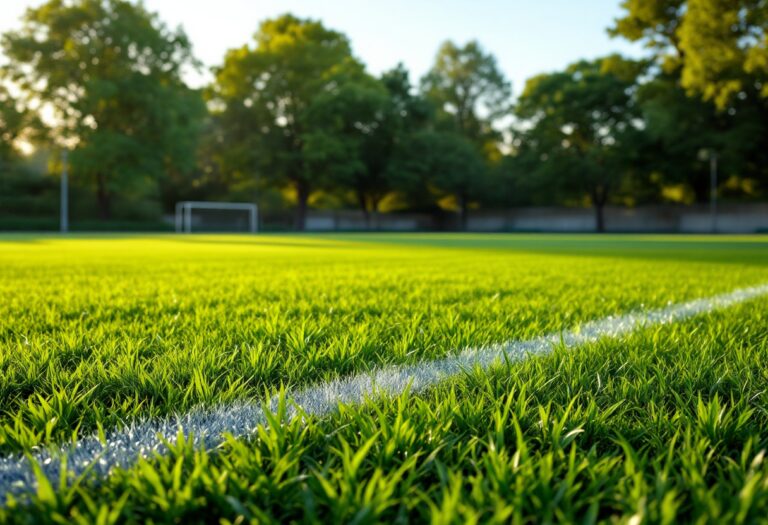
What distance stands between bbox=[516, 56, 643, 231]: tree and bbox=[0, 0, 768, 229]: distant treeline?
14 centimetres

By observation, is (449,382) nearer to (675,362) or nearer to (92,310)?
(675,362)

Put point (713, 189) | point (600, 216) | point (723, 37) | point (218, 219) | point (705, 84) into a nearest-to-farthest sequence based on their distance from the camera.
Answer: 1. point (723, 37)
2. point (705, 84)
3. point (713, 189)
4. point (218, 219)
5. point (600, 216)

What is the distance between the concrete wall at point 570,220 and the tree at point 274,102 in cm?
675

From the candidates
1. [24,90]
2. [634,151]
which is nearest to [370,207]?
[634,151]

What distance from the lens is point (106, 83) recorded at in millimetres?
31719

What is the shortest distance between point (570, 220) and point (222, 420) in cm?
4993

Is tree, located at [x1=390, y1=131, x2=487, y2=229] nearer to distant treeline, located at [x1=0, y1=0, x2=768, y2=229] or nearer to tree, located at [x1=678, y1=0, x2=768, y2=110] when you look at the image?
distant treeline, located at [x1=0, y1=0, x2=768, y2=229]

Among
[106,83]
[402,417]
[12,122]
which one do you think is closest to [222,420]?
[402,417]

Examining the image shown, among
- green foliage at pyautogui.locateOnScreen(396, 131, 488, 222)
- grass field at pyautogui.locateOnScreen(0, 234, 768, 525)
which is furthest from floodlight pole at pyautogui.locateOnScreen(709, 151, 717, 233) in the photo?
grass field at pyautogui.locateOnScreen(0, 234, 768, 525)

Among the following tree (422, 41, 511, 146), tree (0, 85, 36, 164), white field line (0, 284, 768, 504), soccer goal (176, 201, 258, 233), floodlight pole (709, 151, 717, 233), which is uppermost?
tree (422, 41, 511, 146)

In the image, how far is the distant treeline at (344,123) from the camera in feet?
108

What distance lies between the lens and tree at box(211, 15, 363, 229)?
41.7 metres

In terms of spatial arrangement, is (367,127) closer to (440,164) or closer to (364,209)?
(440,164)

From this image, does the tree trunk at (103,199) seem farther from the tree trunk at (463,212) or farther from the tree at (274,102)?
the tree trunk at (463,212)
